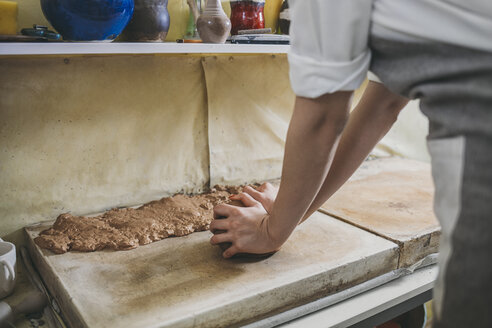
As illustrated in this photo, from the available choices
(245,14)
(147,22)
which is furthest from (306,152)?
(245,14)

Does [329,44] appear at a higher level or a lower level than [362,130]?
higher

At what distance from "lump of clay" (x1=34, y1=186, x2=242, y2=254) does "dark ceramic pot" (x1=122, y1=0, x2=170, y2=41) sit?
0.54 m

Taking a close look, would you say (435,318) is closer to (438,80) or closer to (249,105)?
(438,80)

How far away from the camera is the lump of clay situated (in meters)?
1.13

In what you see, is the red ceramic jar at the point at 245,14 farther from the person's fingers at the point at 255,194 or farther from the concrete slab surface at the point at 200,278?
the concrete slab surface at the point at 200,278

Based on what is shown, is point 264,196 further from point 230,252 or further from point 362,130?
point 362,130

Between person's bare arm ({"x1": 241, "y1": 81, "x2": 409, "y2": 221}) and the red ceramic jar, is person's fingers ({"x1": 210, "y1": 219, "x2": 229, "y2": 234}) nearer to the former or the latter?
person's bare arm ({"x1": 241, "y1": 81, "x2": 409, "y2": 221})

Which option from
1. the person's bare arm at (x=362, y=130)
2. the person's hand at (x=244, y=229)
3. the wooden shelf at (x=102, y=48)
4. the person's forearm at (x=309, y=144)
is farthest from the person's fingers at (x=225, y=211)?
the wooden shelf at (x=102, y=48)

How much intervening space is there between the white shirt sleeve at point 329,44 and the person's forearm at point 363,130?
0.33m

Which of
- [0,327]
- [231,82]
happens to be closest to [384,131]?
A: [231,82]

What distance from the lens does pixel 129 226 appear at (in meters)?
1.23

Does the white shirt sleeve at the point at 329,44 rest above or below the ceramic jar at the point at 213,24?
Result: below

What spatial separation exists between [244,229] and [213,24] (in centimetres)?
63

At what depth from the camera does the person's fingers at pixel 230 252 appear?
3.35 ft
